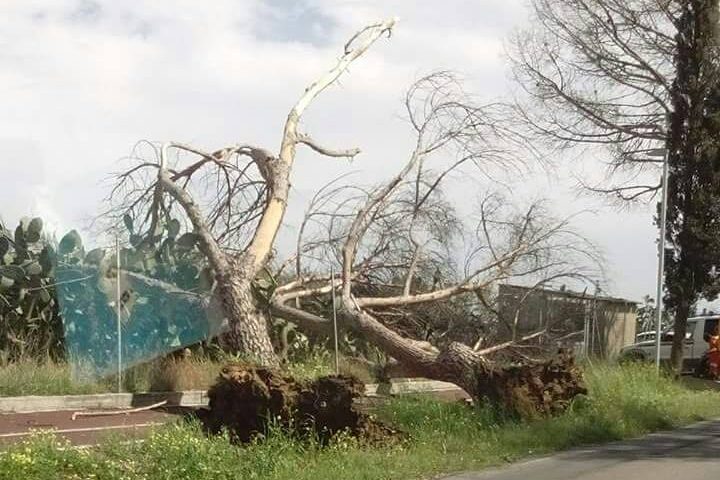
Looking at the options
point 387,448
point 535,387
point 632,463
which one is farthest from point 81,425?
point 535,387

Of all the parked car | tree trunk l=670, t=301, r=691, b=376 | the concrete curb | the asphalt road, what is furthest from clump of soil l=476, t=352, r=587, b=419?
the parked car

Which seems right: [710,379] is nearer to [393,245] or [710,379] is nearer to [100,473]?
[393,245]

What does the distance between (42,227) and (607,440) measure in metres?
9.82

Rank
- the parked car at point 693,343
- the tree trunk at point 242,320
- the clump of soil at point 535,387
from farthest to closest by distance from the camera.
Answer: the parked car at point 693,343 → the tree trunk at point 242,320 → the clump of soil at point 535,387

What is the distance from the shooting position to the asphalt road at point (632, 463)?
1182 centimetres

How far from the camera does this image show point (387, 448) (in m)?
12.5

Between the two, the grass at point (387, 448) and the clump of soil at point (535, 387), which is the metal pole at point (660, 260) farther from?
the clump of soil at point (535, 387)

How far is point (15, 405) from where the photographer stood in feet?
44.6

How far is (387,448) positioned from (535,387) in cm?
434

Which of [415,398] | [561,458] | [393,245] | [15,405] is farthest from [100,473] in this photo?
[393,245]

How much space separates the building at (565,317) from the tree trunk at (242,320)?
20.7 ft

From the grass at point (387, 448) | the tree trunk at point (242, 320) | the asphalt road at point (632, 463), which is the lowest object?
the asphalt road at point (632, 463)

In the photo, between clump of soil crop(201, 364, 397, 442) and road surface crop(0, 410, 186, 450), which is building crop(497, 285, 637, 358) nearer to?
road surface crop(0, 410, 186, 450)

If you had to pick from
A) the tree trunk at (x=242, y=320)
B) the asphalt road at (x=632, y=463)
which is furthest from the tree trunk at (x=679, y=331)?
the tree trunk at (x=242, y=320)
